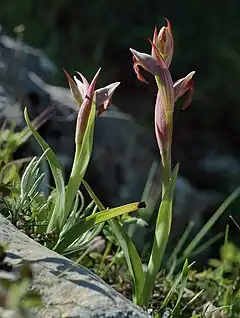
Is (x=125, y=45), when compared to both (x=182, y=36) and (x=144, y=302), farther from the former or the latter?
(x=144, y=302)

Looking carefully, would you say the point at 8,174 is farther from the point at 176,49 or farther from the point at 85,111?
the point at 176,49

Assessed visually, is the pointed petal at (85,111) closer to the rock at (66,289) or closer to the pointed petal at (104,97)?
the pointed petal at (104,97)

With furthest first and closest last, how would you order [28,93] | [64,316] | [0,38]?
[0,38], [28,93], [64,316]

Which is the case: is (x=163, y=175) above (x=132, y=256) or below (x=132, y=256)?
above

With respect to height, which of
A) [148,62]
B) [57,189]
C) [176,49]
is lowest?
[176,49]

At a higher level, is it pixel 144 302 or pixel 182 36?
pixel 144 302

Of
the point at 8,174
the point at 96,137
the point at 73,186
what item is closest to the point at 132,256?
the point at 73,186

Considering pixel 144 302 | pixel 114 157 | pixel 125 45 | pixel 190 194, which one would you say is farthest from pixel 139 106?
pixel 144 302
